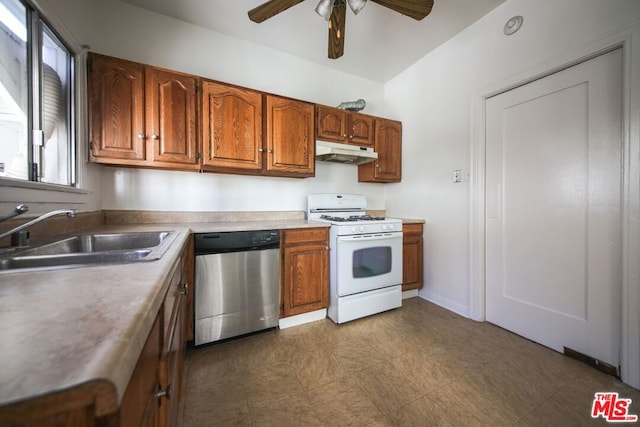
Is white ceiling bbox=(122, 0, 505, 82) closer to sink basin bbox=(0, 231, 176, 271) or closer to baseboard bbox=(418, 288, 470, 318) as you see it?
sink basin bbox=(0, 231, 176, 271)

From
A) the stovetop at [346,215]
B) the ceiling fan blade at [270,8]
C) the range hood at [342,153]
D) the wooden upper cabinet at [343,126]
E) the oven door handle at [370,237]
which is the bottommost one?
the oven door handle at [370,237]

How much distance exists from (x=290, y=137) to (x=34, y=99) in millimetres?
1614

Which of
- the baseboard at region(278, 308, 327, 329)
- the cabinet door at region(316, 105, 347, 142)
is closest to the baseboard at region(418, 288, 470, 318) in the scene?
the baseboard at region(278, 308, 327, 329)

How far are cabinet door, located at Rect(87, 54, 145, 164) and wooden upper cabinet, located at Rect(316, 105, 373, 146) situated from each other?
152cm

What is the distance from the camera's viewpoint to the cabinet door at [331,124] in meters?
2.47

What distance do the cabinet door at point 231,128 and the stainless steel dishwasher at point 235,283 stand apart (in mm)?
661

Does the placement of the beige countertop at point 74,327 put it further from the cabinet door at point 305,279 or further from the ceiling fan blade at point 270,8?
the ceiling fan blade at point 270,8

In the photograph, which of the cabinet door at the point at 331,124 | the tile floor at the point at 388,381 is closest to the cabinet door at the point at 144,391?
the tile floor at the point at 388,381

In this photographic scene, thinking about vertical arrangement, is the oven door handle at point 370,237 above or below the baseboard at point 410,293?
above

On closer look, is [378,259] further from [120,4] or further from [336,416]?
[120,4]

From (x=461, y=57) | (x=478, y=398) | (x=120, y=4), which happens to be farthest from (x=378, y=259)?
(x=120, y=4)

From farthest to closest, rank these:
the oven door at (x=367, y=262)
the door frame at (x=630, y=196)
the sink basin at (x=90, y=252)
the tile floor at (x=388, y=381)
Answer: the oven door at (x=367, y=262) → the door frame at (x=630, y=196) → the tile floor at (x=388, y=381) → the sink basin at (x=90, y=252)

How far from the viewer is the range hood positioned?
2.43 meters

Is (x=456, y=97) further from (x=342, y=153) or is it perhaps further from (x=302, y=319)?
(x=302, y=319)
